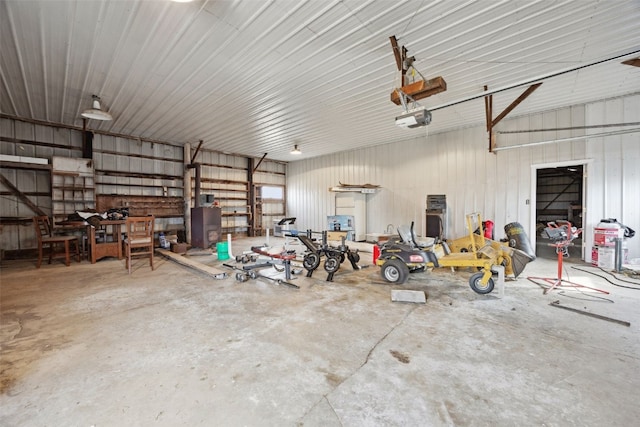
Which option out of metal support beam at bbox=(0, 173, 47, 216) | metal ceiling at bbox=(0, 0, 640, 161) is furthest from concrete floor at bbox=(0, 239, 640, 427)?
metal support beam at bbox=(0, 173, 47, 216)

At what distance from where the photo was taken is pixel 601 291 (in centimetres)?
365

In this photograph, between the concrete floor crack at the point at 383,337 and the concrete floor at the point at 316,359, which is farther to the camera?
the concrete floor crack at the point at 383,337

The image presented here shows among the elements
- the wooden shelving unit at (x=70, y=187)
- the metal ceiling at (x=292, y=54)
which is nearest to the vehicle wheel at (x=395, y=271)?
the metal ceiling at (x=292, y=54)

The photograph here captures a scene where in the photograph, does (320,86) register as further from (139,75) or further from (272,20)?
(139,75)

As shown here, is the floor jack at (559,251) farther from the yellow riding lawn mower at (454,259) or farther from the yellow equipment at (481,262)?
the yellow equipment at (481,262)

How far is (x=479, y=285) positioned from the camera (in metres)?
3.60

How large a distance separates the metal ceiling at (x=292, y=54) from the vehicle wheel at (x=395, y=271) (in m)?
3.16

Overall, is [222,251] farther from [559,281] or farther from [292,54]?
[559,281]

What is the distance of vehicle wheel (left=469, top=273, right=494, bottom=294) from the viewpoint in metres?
3.56

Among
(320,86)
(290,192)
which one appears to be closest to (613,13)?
(320,86)

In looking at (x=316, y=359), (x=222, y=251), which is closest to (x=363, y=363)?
(x=316, y=359)

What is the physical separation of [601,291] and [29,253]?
1188 cm

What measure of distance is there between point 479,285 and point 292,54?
4230 mm

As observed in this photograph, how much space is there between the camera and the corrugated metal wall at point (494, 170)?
5223 millimetres
